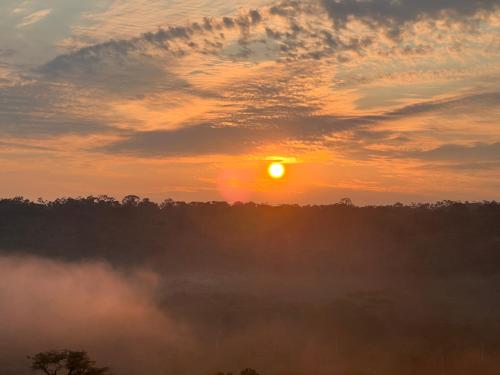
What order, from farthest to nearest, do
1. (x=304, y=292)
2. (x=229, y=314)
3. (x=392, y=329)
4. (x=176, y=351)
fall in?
(x=304, y=292) < (x=229, y=314) < (x=392, y=329) < (x=176, y=351)

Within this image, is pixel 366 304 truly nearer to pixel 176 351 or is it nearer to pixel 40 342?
pixel 176 351

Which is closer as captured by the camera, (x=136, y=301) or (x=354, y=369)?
(x=354, y=369)

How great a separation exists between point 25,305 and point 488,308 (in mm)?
129042

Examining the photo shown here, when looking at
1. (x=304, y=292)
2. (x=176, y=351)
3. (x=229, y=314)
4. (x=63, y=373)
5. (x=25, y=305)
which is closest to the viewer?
(x=63, y=373)

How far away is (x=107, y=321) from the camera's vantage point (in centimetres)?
16238

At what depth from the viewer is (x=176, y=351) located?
13262cm

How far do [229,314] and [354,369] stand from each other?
5237 cm

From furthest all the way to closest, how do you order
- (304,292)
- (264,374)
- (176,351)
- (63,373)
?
Result: (304,292), (176,351), (264,374), (63,373)

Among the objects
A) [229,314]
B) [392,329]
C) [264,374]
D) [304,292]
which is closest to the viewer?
[264,374]

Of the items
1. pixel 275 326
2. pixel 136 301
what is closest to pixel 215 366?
pixel 275 326

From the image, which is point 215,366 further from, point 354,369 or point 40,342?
point 40,342

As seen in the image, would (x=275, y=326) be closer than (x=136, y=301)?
Yes

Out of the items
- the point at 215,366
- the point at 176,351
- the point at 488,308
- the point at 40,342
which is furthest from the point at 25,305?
the point at 488,308

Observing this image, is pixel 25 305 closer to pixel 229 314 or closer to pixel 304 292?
pixel 229 314
